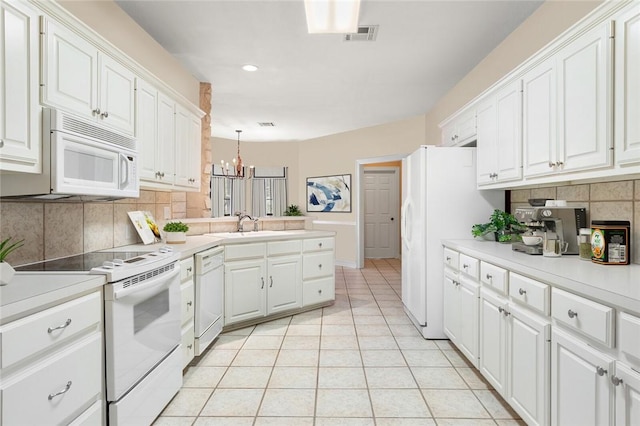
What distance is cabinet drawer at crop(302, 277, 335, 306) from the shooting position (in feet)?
13.5

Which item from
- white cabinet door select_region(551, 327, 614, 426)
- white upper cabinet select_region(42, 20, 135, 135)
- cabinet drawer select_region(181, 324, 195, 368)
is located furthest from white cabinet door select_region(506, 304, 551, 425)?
white upper cabinet select_region(42, 20, 135, 135)

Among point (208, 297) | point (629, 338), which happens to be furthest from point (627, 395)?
point (208, 297)

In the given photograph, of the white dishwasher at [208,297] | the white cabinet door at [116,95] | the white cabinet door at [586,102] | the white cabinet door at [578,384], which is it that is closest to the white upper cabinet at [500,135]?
the white cabinet door at [586,102]

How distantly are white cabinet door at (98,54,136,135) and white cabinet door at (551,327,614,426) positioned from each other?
2.74 meters

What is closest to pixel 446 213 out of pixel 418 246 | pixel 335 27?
pixel 418 246

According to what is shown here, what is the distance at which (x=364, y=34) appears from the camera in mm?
3145

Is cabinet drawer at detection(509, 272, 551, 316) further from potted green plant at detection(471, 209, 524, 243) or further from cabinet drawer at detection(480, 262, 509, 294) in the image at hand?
potted green plant at detection(471, 209, 524, 243)

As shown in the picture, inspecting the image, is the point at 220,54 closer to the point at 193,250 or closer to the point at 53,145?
the point at 193,250

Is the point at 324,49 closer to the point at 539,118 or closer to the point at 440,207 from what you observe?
the point at 440,207

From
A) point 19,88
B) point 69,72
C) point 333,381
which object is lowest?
point 333,381

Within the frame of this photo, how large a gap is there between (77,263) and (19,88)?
2.97 feet

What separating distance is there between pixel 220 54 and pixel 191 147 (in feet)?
3.12

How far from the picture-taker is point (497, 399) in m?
Result: 2.30

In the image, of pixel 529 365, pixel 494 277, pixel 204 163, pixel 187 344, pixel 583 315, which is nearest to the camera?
pixel 583 315
